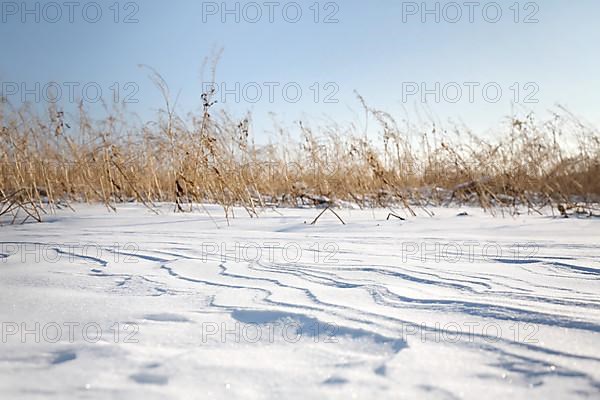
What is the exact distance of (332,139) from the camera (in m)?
4.76

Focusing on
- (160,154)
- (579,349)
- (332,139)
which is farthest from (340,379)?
(332,139)

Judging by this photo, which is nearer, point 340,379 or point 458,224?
point 340,379

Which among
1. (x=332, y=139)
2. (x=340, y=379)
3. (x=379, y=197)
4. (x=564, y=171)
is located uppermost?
(x=332, y=139)

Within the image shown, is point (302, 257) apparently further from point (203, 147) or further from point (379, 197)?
point (379, 197)

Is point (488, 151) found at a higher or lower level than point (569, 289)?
higher

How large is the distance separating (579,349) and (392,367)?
0.88 ft

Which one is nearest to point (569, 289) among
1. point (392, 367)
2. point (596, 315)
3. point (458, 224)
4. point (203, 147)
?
point (596, 315)

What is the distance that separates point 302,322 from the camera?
71 centimetres

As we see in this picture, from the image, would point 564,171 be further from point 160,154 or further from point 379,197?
point 160,154

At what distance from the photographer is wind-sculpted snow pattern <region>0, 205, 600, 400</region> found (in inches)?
20.3

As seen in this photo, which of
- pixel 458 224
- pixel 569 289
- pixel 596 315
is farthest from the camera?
pixel 458 224

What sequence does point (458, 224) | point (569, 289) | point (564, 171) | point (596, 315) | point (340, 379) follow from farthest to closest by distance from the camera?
point (564, 171) → point (458, 224) → point (569, 289) → point (596, 315) → point (340, 379)

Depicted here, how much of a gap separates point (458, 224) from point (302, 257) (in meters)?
1.13

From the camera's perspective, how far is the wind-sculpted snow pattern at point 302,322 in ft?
1.69
